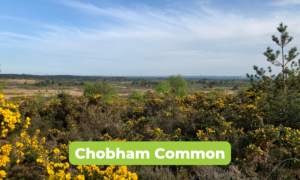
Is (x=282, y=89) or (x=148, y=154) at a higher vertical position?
(x=282, y=89)

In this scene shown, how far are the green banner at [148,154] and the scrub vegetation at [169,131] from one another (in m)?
0.19

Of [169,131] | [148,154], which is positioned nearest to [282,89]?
[169,131]

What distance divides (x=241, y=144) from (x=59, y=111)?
728cm

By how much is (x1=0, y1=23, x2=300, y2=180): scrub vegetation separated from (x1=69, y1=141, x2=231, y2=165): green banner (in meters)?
0.19

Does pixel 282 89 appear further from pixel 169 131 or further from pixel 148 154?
pixel 148 154

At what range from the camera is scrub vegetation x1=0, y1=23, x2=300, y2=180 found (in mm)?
3645

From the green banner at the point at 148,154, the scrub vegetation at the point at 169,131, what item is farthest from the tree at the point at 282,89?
the green banner at the point at 148,154

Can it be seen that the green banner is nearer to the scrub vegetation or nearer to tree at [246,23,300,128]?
the scrub vegetation

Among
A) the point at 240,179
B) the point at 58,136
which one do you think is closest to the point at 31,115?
the point at 58,136

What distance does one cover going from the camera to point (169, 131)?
25.6ft

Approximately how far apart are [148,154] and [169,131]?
2.97m

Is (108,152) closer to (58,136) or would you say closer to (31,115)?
(58,136)

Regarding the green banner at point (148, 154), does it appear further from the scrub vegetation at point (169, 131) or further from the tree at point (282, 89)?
the tree at point (282, 89)

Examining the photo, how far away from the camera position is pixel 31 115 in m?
8.02
